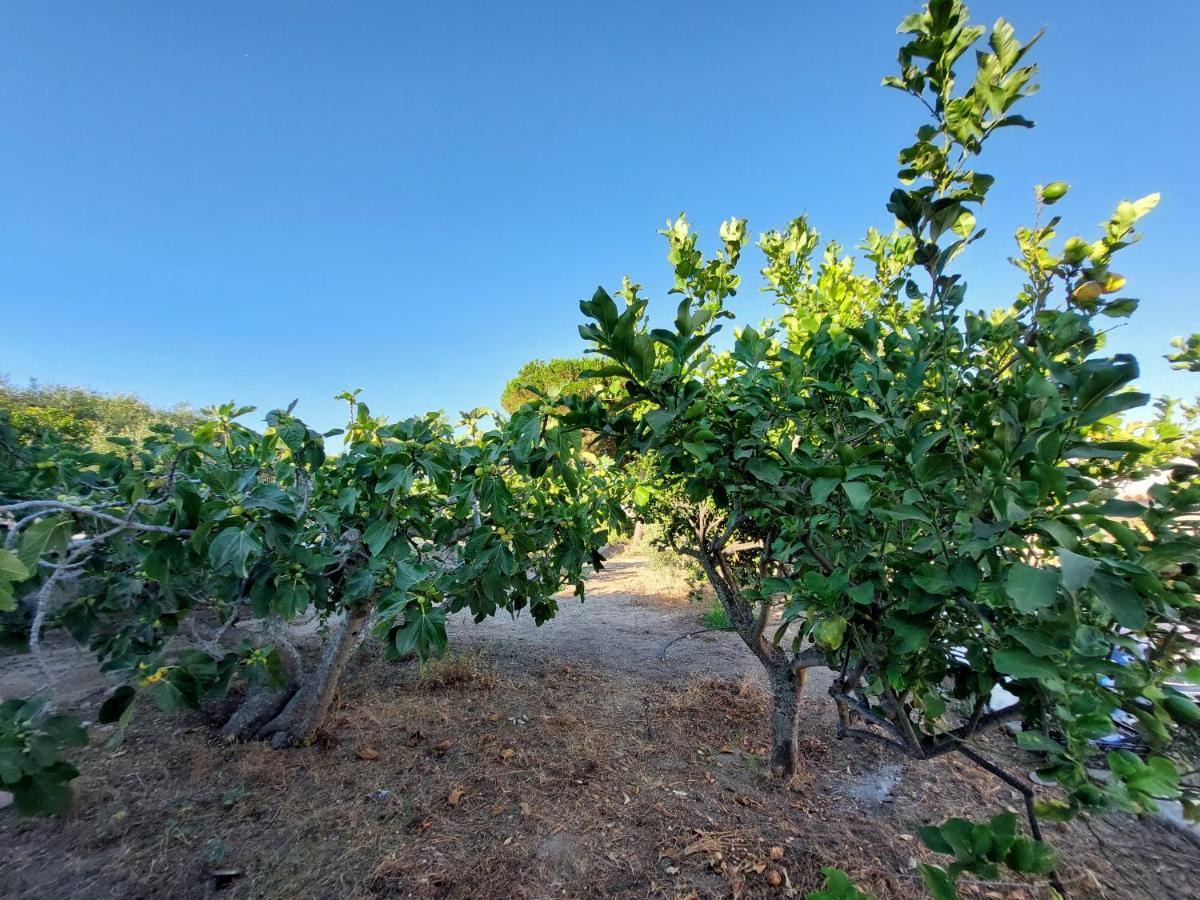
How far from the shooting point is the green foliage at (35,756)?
93 cm

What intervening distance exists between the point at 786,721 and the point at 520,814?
1.52m

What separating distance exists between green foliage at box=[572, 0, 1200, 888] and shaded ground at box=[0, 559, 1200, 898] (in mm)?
1159

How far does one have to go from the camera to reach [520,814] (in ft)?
8.07

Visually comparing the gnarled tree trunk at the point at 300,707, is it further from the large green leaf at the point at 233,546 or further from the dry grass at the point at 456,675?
the large green leaf at the point at 233,546

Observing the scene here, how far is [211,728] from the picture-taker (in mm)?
3260

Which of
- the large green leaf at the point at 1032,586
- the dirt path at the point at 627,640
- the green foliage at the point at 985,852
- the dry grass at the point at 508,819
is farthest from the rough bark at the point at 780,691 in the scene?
the large green leaf at the point at 1032,586

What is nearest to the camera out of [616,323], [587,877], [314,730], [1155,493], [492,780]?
[1155,493]

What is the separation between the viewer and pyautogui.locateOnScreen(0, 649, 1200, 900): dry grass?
2.00 metres

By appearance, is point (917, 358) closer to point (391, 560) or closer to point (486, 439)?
point (486, 439)

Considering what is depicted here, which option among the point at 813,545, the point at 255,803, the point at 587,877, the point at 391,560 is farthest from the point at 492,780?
the point at 813,545

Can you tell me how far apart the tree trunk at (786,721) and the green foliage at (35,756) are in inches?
114

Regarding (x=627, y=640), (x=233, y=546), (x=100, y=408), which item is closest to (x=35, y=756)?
(x=233, y=546)

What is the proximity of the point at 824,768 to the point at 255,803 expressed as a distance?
3135 mm

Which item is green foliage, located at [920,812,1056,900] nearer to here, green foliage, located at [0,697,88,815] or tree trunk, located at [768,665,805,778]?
green foliage, located at [0,697,88,815]
